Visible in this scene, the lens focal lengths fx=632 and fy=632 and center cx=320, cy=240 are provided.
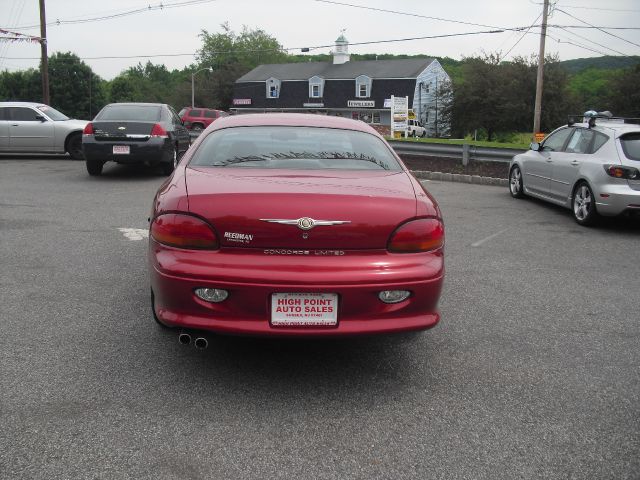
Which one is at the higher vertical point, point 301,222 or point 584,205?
point 301,222

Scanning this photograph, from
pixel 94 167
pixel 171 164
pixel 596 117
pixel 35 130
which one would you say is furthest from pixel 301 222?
pixel 35 130

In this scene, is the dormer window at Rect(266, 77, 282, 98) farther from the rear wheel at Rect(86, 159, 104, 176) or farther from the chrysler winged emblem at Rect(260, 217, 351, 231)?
the chrysler winged emblem at Rect(260, 217, 351, 231)

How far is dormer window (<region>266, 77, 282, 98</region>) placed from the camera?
70.1m

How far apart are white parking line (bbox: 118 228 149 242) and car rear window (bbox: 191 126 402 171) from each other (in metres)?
3.27

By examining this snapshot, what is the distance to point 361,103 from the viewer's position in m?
65.1

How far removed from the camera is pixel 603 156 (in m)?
8.60

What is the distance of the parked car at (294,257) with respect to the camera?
3186mm

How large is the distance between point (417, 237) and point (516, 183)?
28.7 ft

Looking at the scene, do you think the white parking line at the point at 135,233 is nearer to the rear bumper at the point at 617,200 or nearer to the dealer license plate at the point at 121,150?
the dealer license plate at the point at 121,150

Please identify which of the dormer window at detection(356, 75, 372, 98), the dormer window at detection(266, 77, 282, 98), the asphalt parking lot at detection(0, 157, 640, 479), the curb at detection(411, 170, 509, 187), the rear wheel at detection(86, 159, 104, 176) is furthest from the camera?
the dormer window at detection(266, 77, 282, 98)

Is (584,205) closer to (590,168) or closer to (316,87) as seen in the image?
(590,168)

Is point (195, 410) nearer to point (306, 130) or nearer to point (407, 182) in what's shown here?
point (407, 182)

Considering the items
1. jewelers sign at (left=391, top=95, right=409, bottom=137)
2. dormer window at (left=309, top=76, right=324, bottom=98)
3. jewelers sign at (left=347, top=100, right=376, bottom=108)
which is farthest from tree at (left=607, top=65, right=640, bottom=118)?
dormer window at (left=309, top=76, right=324, bottom=98)

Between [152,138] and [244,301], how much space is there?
9.96 meters
